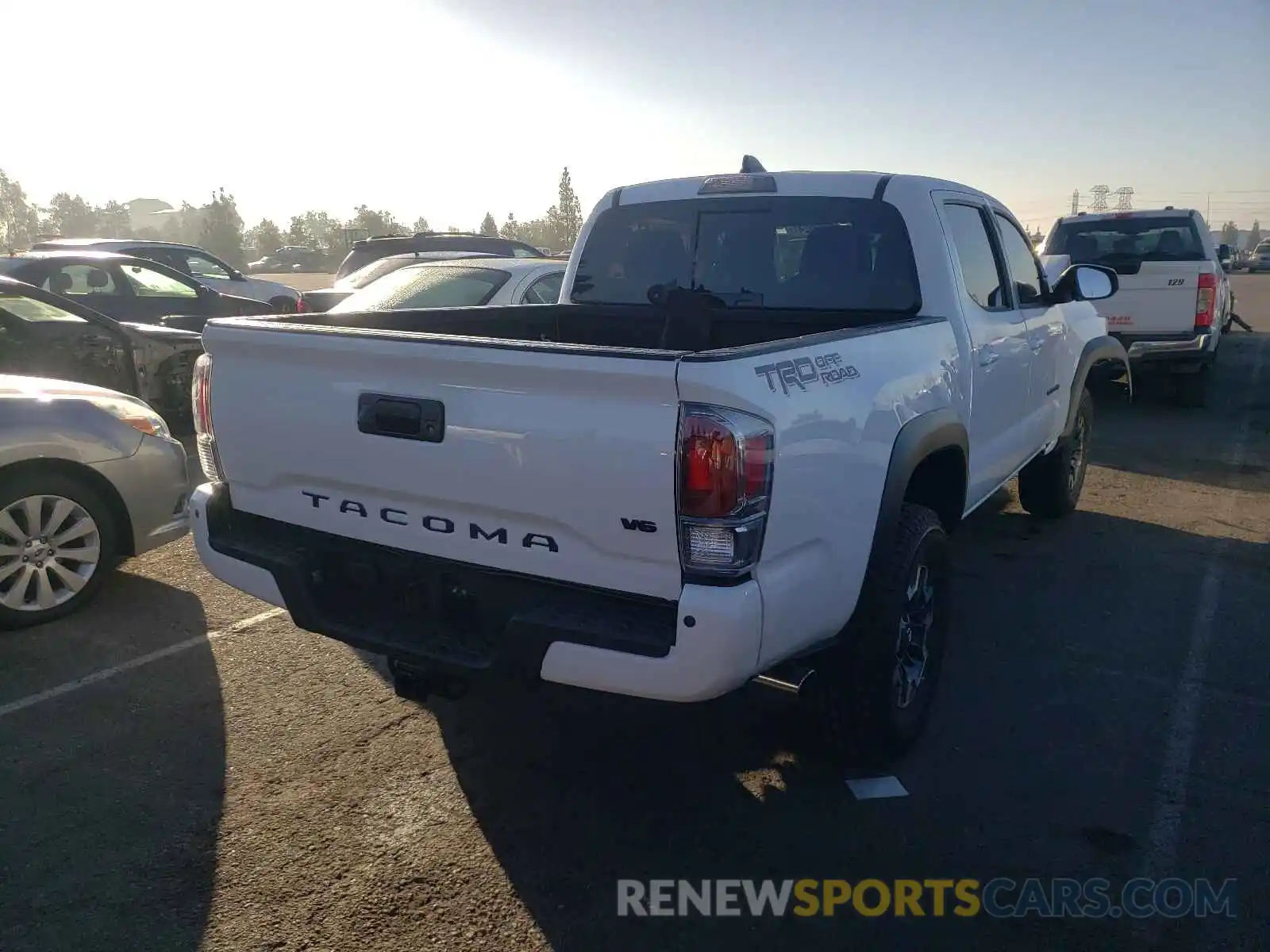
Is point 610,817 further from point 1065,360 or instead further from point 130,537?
point 1065,360

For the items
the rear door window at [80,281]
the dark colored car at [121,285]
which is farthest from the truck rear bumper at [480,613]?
the rear door window at [80,281]

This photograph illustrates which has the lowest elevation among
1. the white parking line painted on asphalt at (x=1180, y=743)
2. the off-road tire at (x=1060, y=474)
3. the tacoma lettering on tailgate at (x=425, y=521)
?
the white parking line painted on asphalt at (x=1180, y=743)

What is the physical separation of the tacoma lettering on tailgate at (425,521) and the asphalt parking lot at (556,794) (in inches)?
38.3

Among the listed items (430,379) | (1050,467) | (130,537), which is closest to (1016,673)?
(1050,467)

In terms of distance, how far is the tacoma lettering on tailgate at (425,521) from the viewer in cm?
272

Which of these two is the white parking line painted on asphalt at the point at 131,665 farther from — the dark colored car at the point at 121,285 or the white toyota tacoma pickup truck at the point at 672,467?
the dark colored car at the point at 121,285

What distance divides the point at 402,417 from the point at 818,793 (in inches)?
73.8

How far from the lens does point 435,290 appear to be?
8.05 metres

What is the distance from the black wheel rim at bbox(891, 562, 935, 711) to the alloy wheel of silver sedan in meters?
3.86

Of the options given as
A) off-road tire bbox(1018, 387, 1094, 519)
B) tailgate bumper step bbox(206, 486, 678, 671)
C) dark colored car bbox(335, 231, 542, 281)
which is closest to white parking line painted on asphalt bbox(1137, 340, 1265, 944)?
off-road tire bbox(1018, 387, 1094, 519)

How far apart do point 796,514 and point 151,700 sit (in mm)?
2808

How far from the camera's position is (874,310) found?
4.17m

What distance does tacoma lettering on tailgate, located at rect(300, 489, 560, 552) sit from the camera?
2717mm

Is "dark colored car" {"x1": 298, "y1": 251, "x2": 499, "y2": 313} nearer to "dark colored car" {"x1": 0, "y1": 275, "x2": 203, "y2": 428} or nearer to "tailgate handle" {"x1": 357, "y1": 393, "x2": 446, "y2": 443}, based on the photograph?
"dark colored car" {"x1": 0, "y1": 275, "x2": 203, "y2": 428}
